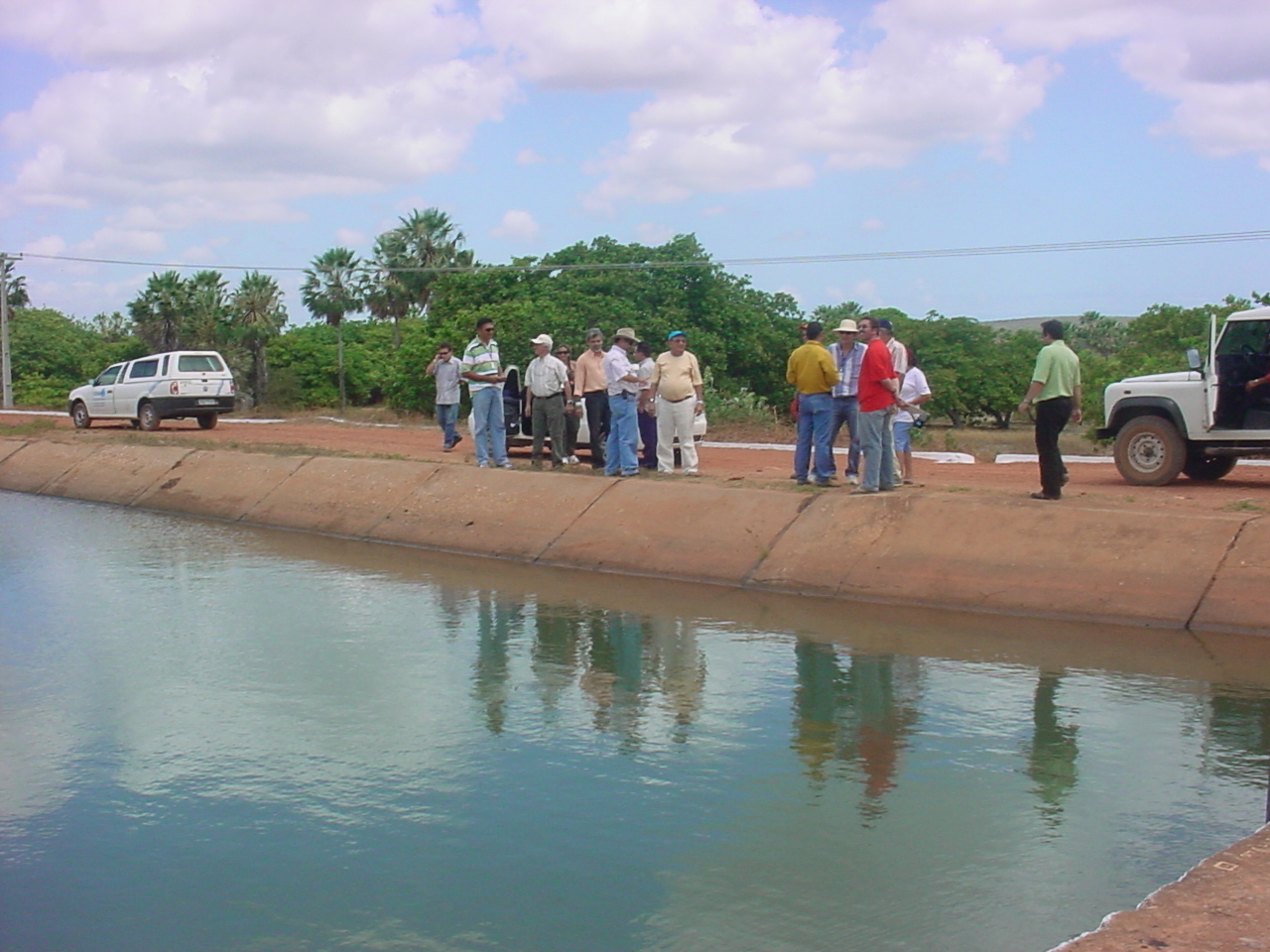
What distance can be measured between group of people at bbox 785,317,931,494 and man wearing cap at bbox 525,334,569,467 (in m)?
3.18

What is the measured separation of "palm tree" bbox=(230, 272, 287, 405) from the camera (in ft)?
186

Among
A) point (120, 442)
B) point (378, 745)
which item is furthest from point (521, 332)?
point (378, 745)

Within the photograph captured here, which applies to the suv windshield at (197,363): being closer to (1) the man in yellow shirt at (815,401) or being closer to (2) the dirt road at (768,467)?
(2) the dirt road at (768,467)

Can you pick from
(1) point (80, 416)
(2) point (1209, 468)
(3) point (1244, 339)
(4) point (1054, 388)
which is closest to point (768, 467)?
(2) point (1209, 468)

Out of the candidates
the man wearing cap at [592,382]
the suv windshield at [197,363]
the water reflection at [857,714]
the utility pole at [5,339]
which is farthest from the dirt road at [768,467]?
the utility pole at [5,339]

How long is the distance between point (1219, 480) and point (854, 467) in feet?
14.8

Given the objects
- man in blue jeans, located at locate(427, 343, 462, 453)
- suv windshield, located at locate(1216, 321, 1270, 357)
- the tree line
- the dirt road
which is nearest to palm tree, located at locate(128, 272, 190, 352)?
the tree line

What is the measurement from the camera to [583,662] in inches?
381

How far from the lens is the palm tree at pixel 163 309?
58.4 m

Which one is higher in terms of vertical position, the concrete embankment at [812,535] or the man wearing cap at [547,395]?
the man wearing cap at [547,395]

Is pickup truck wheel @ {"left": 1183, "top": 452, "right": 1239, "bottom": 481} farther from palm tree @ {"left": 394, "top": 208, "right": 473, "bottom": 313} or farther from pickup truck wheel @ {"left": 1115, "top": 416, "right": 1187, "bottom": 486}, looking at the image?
palm tree @ {"left": 394, "top": 208, "right": 473, "bottom": 313}

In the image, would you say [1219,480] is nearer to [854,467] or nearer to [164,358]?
[854,467]

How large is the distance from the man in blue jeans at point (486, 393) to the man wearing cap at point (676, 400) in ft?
6.65

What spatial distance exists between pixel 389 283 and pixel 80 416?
30100mm
